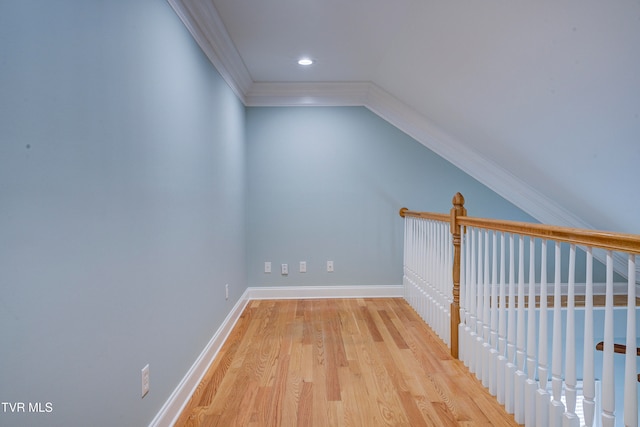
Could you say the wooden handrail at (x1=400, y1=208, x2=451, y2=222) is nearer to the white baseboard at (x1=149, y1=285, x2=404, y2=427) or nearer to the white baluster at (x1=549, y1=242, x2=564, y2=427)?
the white baseboard at (x1=149, y1=285, x2=404, y2=427)

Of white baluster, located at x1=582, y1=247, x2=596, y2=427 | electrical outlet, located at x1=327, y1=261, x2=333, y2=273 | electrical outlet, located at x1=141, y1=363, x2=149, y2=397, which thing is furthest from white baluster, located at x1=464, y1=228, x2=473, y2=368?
electrical outlet, located at x1=327, y1=261, x2=333, y2=273

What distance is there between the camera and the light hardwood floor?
1898 mm

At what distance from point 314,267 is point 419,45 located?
2560mm

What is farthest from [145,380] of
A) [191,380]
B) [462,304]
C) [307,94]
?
[307,94]

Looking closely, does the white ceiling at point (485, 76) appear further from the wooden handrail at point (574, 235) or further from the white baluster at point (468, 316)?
the white baluster at point (468, 316)

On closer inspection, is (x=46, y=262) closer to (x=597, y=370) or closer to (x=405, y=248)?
(x=405, y=248)

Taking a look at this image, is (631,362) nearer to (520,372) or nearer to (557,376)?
(557,376)

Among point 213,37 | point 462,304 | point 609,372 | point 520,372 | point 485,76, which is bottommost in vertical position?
point 520,372

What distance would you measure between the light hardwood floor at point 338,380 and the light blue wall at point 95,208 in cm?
38

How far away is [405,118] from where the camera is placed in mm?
4000

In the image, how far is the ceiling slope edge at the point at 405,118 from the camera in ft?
12.3

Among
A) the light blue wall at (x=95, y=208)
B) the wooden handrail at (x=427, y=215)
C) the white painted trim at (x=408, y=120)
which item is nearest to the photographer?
the light blue wall at (x=95, y=208)

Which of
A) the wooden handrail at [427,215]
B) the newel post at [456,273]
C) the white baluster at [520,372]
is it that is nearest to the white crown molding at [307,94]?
the wooden handrail at [427,215]

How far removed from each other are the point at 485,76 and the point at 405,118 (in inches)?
63.1
